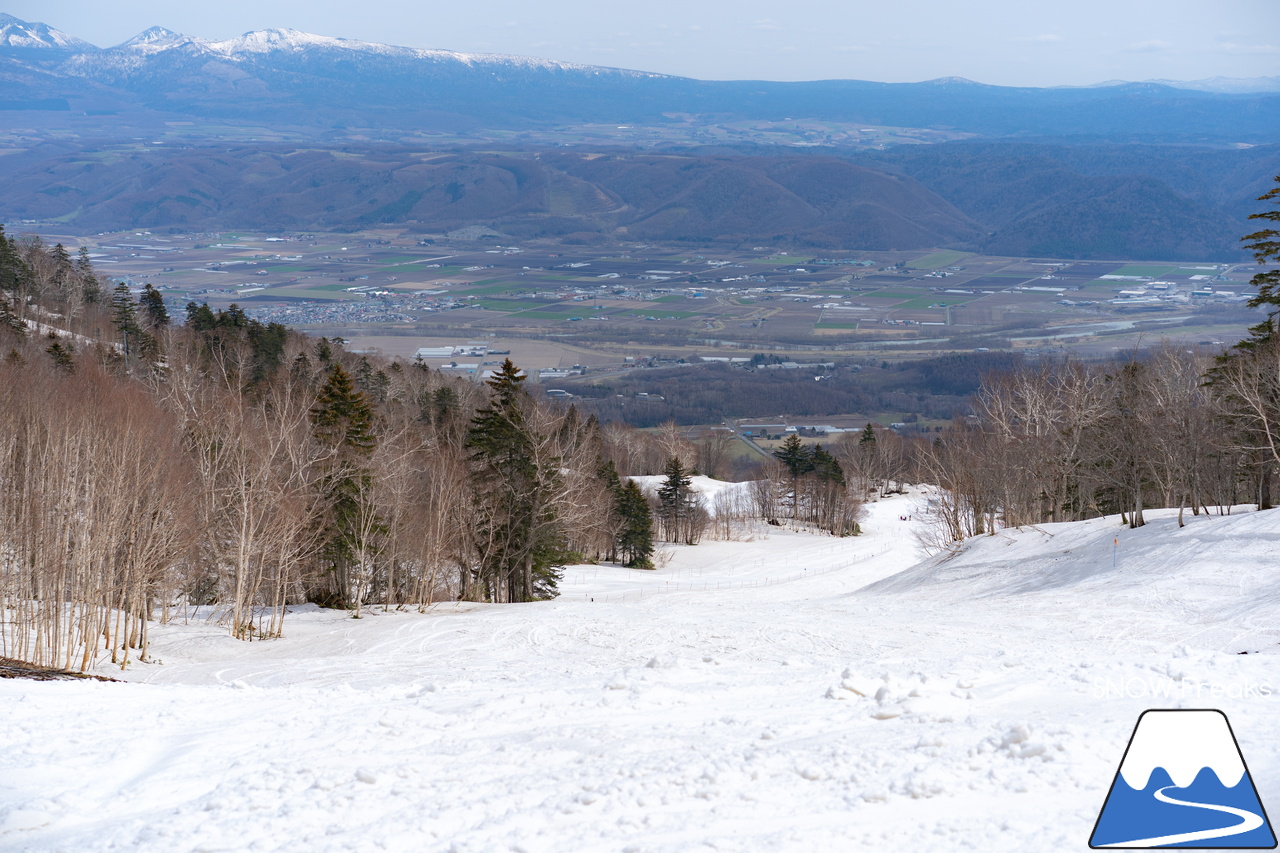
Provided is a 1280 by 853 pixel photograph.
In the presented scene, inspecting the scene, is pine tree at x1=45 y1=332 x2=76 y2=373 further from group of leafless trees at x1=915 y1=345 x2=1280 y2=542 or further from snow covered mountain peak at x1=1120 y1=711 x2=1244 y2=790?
snow covered mountain peak at x1=1120 y1=711 x2=1244 y2=790

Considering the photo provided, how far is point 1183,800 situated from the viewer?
7.55 metres

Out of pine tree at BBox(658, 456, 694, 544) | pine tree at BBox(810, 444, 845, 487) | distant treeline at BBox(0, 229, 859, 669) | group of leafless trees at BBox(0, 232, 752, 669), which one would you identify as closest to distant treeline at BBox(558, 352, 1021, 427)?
pine tree at BBox(810, 444, 845, 487)

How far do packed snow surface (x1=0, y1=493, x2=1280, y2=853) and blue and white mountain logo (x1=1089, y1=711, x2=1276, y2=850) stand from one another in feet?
1.14

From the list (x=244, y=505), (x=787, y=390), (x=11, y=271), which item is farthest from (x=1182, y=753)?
(x=787, y=390)

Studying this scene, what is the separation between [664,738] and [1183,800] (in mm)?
5473

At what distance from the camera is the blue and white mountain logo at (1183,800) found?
7.32 m

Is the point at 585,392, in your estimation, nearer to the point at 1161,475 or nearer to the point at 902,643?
the point at 1161,475

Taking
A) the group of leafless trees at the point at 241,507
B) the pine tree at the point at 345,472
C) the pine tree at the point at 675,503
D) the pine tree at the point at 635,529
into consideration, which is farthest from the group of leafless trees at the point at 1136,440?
the pine tree at the point at 345,472

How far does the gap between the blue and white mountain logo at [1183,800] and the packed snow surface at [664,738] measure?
0.35 meters

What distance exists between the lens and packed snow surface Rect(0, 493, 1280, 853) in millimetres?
8602

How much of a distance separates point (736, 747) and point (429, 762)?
3460 mm

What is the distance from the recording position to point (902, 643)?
18.1 metres

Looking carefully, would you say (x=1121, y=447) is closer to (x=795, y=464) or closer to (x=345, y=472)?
(x=345, y=472)

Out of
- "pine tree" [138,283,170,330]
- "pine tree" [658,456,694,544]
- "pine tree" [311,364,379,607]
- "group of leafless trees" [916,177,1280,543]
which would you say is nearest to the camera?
"group of leafless trees" [916,177,1280,543]
